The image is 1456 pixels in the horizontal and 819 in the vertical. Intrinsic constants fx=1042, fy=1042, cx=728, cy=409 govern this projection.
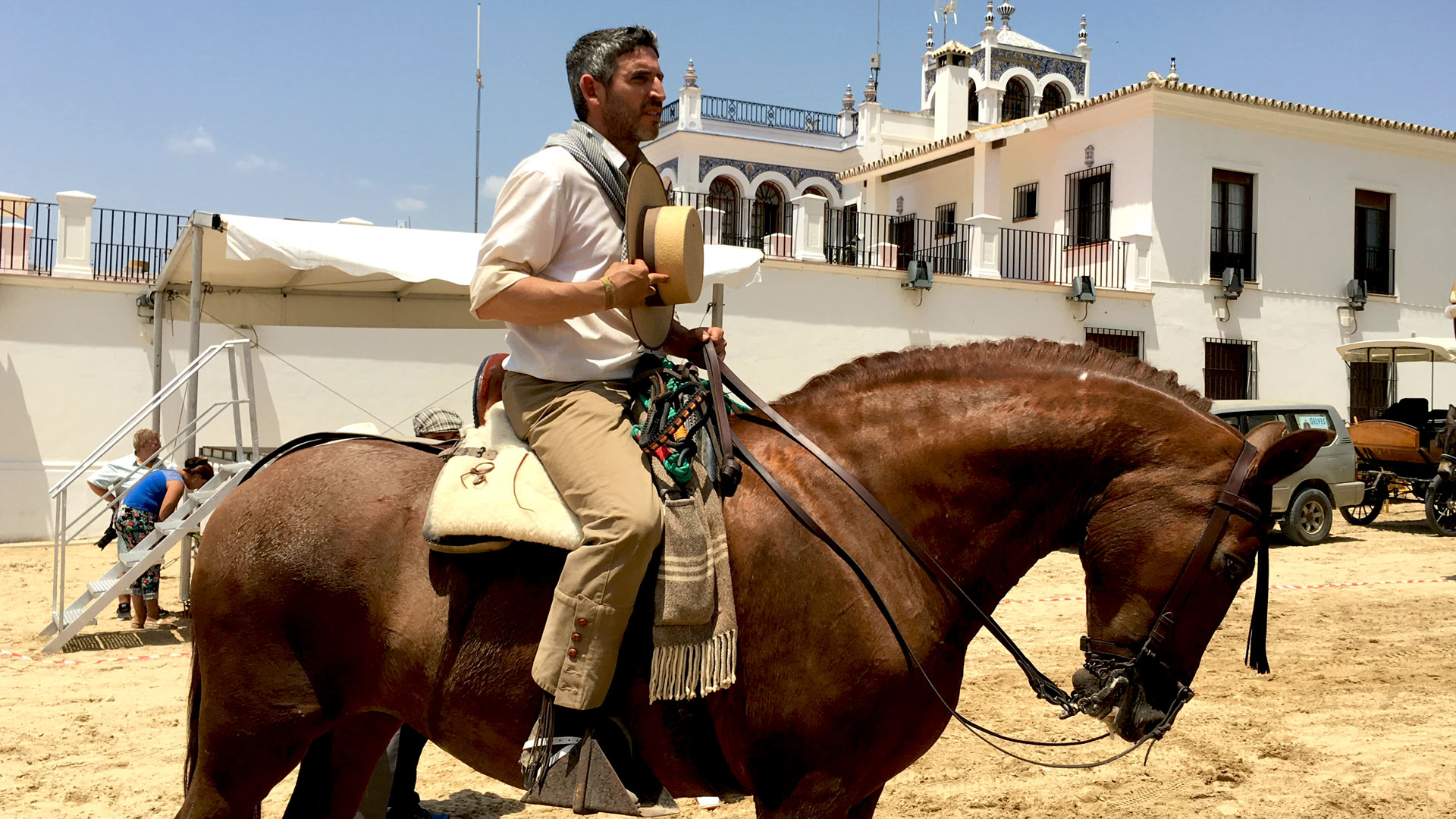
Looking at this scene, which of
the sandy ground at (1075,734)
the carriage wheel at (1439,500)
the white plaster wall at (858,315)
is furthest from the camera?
the white plaster wall at (858,315)

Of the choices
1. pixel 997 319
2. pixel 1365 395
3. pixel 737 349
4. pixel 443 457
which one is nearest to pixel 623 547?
pixel 443 457

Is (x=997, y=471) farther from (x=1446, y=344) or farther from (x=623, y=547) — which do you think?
(x=1446, y=344)

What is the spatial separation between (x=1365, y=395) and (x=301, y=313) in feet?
66.6

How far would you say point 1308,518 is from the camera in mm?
13508

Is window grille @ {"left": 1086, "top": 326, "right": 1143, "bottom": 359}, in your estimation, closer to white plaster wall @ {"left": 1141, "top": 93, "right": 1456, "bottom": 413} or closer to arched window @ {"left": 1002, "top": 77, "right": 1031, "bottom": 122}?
white plaster wall @ {"left": 1141, "top": 93, "right": 1456, "bottom": 413}

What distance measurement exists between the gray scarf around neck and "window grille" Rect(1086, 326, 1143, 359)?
682 inches

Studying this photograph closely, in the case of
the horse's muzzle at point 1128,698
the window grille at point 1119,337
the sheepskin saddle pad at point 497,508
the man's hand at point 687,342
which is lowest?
the horse's muzzle at point 1128,698

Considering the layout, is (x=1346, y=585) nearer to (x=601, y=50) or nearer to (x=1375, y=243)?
(x=601, y=50)

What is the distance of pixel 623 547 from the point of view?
228 cm

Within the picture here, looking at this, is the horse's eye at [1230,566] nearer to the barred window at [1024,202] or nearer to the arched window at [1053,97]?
the barred window at [1024,202]

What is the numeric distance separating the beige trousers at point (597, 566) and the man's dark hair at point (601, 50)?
894 millimetres

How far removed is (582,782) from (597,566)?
485mm

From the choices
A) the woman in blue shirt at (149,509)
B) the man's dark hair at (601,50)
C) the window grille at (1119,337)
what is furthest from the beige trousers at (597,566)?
the window grille at (1119,337)

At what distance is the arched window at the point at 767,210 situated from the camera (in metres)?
28.3
